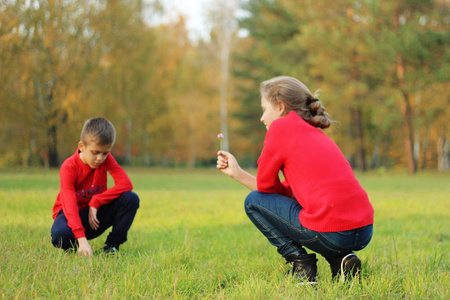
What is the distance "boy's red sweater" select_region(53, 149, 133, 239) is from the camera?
335 centimetres

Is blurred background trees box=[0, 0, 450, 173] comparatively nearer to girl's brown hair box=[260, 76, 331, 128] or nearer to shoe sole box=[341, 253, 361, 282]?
girl's brown hair box=[260, 76, 331, 128]

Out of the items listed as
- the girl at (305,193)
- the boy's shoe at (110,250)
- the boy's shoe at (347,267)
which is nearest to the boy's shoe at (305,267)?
the girl at (305,193)

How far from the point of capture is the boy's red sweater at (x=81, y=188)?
11.0ft

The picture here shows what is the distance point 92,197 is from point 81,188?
14 cm

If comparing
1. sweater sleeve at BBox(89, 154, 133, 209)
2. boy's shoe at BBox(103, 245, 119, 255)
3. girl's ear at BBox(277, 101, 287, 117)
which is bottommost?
boy's shoe at BBox(103, 245, 119, 255)

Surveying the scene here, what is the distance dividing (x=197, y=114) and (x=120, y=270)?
97.3ft

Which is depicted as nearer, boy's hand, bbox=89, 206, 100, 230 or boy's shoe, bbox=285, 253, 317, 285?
boy's shoe, bbox=285, 253, 317, 285

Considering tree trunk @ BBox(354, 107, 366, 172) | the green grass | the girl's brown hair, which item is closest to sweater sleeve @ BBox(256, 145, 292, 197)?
the girl's brown hair

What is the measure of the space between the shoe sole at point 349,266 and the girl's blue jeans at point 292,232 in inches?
1.8

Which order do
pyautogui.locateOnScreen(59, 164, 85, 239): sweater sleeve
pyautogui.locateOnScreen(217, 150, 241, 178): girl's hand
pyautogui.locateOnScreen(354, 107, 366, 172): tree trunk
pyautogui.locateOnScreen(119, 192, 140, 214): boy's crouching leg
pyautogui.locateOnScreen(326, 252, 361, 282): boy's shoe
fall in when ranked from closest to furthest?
pyautogui.locateOnScreen(326, 252, 361, 282): boy's shoe → pyautogui.locateOnScreen(217, 150, 241, 178): girl's hand → pyautogui.locateOnScreen(59, 164, 85, 239): sweater sleeve → pyautogui.locateOnScreen(119, 192, 140, 214): boy's crouching leg → pyautogui.locateOnScreen(354, 107, 366, 172): tree trunk

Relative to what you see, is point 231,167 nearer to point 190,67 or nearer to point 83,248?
point 83,248

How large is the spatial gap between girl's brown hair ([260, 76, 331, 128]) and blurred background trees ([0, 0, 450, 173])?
54.5 feet

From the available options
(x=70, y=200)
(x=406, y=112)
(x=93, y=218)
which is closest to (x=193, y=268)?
(x=93, y=218)

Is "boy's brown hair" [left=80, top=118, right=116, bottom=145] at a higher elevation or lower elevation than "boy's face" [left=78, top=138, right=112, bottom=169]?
higher
